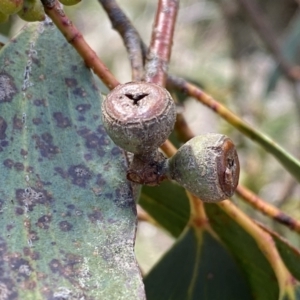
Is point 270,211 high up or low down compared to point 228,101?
up

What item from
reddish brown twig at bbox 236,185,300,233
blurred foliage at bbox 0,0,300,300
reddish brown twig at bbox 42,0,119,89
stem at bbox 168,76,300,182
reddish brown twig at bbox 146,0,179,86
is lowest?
blurred foliage at bbox 0,0,300,300

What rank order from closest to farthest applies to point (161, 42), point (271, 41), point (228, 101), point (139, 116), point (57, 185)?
1. point (139, 116)
2. point (57, 185)
3. point (161, 42)
4. point (271, 41)
5. point (228, 101)

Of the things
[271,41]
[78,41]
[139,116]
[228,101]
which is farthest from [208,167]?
[228,101]

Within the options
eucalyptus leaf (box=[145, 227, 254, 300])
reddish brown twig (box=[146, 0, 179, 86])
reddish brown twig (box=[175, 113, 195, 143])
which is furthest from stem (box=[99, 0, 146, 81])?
eucalyptus leaf (box=[145, 227, 254, 300])

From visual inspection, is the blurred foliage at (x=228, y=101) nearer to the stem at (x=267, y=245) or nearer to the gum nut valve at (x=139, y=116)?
the stem at (x=267, y=245)

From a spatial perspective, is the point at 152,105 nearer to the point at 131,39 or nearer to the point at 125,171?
the point at 125,171

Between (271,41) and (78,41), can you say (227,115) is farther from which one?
(271,41)

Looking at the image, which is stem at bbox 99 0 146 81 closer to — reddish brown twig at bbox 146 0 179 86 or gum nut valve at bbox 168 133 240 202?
reddish brown twig at bbox 146 0 179 86
